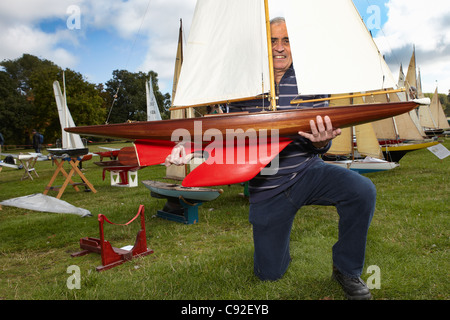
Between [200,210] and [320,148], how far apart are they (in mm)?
4217

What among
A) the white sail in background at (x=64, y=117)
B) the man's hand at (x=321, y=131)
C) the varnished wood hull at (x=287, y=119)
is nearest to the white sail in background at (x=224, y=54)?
the varnished wood hull at (x=287, y=119)

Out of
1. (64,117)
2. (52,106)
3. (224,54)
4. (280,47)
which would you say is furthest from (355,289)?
(52,106)

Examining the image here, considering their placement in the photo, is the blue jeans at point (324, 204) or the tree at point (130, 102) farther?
the tree at point (130, 102)

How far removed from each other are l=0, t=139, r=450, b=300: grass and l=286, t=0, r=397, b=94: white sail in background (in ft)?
6.37

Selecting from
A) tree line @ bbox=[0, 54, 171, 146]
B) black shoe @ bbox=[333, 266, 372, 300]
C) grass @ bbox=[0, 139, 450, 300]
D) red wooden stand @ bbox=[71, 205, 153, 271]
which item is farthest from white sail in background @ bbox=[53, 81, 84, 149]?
tree line @ bbox=[0, 54, 171, 146]

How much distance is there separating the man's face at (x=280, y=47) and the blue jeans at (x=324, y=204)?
3.96 feet

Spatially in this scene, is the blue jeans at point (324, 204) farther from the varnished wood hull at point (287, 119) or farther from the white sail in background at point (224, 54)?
the white sail in background at point (224, 54)

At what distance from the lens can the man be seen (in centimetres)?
278

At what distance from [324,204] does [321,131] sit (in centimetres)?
77

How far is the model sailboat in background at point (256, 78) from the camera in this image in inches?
109

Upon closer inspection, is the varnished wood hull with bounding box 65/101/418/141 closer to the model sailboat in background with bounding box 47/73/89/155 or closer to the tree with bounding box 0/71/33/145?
A: the model sailboat in background with bounding box 47/73/89/155

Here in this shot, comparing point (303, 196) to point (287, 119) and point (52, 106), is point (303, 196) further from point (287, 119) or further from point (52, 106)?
point (52, 106)
